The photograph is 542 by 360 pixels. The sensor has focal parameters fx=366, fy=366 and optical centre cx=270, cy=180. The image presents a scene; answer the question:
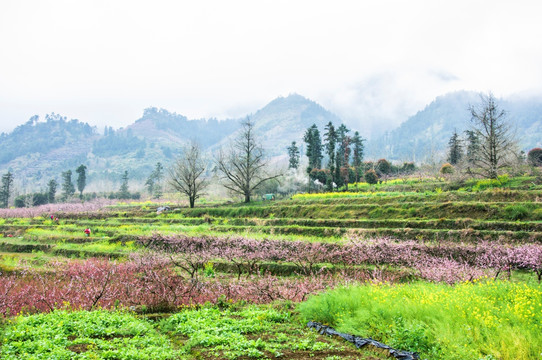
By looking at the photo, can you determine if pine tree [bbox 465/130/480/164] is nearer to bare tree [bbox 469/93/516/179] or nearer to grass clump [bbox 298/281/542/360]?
bare tree [bbox 469/93/516/179]

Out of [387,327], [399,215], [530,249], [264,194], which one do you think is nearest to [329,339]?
[387,327]

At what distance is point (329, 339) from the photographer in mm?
7566

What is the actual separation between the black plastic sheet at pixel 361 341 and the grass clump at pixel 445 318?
0.16 metres

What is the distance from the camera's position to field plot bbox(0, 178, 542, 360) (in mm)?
6488

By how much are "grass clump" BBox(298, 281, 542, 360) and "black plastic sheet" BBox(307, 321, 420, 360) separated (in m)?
0.16

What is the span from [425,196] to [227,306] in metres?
22.7

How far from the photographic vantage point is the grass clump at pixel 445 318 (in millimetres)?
5730

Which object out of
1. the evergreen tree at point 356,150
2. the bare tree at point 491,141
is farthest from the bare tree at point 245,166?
the bare tree at point 491,141

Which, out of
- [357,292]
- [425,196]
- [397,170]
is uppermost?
[397,170]

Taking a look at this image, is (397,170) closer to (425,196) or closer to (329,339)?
(425,196)

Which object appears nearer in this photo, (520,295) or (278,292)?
(520,295)

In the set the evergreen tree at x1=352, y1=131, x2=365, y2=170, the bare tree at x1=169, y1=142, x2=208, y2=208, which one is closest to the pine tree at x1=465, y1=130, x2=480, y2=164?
the evergreen tree at x1=352, y1=131, x2=365, y2=170

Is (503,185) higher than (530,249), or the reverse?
(503,185)

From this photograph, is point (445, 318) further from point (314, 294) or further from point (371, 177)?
point (371, 177)
